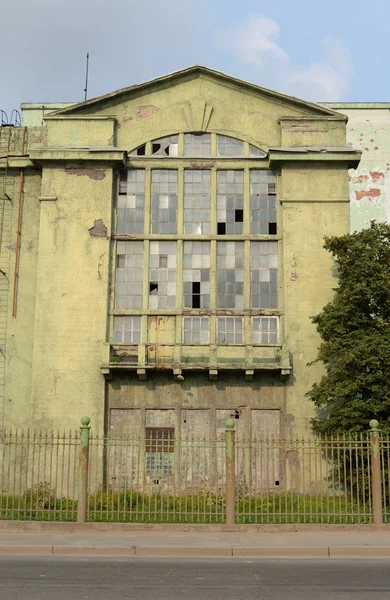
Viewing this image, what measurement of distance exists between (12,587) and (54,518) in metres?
6.13

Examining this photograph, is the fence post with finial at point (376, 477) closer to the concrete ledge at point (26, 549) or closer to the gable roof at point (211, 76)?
the concrete ledge at point (26, 549)

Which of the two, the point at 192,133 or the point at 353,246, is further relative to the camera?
the point at 192,133

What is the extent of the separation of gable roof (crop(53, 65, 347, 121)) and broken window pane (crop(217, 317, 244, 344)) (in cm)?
731

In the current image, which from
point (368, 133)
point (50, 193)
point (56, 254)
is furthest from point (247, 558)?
point (368, 133)

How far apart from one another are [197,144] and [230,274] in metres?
4.48

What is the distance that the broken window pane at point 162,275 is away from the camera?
2230 cm

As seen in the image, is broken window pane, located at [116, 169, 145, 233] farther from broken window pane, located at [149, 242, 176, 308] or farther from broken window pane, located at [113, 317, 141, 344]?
broken window pane, located at [113, 317, 141, 344]

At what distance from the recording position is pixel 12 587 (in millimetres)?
10070

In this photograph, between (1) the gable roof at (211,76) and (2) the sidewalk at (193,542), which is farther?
(1) the gable roof at (211,76)

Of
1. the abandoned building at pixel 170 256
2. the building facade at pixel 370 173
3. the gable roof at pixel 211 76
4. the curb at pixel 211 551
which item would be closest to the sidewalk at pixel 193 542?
the curb at pixel 211 551

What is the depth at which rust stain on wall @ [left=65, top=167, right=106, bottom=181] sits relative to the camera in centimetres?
2294

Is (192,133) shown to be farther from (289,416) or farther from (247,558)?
(247,558)

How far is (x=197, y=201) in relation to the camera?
23047mm

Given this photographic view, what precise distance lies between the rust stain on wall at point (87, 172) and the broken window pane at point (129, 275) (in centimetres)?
226
